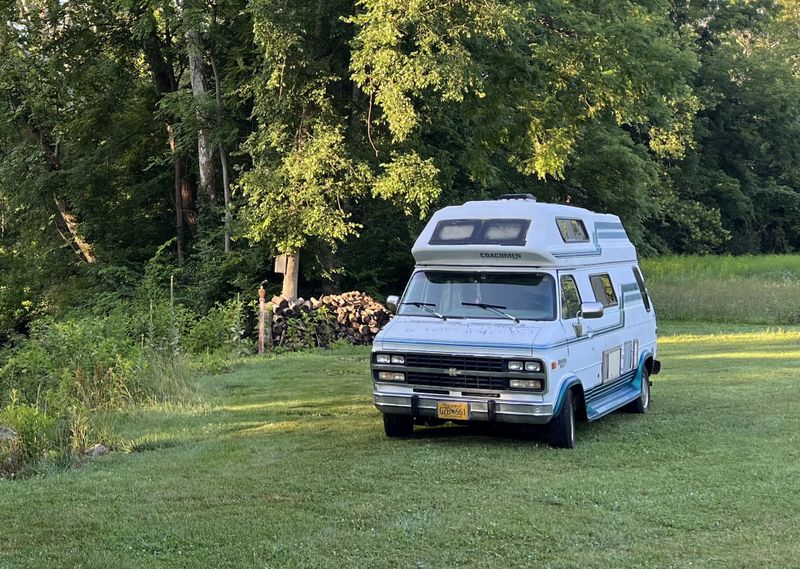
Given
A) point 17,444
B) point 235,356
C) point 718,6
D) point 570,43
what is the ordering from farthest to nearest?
point 718,6, point 570,43, point 235,356, point 17,444

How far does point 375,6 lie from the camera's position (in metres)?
19.1

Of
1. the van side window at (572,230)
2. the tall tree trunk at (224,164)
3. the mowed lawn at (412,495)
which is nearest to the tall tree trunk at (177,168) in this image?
the tall tree trunk at (224,164)

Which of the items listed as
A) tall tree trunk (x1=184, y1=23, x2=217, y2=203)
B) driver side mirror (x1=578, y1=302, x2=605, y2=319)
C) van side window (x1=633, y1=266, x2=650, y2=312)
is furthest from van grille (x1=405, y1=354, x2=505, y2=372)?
tall tree trunk (x1=184, y1=23, x2=217, y2=203)

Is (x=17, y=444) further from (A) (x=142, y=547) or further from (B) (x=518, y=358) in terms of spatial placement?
(B) (x=518, y=358)

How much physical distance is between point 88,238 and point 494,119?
14560 mm

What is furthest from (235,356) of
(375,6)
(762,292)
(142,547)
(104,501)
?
(762,292)

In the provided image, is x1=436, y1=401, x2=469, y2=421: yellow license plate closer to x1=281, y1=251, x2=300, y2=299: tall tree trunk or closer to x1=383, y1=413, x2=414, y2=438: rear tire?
x1=383, y1=413, x2=414, y2=438: rear tire

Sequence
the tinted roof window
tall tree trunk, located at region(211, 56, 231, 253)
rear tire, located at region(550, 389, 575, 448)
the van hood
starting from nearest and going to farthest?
the van hood < rear tire, located at region(550, 389, 575, 448) < the tinted roof window < tall tree trunk, located at region(211, 56, 231, 253)

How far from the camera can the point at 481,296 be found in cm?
973

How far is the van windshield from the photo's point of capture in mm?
9531

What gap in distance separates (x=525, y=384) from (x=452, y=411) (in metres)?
0.82

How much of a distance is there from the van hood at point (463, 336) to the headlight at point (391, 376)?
0.26 meters

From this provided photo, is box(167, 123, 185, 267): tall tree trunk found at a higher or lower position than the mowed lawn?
higher

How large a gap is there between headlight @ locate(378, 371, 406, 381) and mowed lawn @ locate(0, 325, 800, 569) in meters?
0.72
